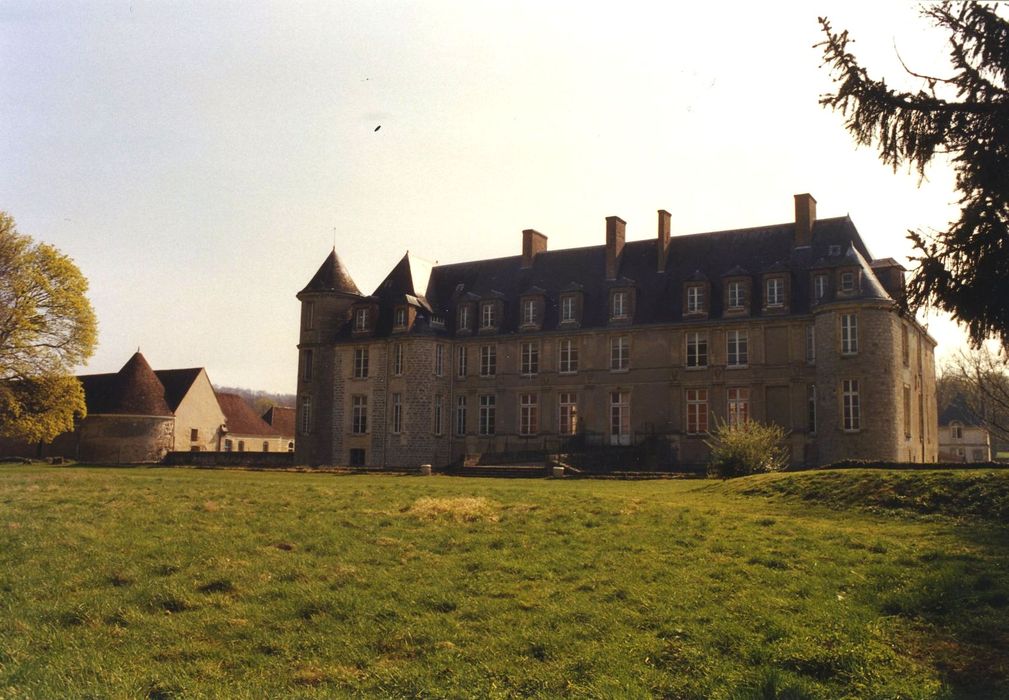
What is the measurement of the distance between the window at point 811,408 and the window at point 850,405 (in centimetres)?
154

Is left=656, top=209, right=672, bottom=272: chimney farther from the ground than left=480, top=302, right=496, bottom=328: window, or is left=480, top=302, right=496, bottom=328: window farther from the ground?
left=656, top=209, right=672, bottom=272: chimney

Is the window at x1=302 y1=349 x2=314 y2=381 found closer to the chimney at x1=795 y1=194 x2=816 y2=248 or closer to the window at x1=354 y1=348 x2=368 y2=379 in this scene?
the window at x1=354 y1=348 x2=368 y2=379

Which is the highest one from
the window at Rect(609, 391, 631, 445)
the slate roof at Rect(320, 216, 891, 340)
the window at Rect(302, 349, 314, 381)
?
the slate roof at Rect(320, 216, 891, 340)

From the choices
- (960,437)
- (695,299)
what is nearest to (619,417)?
(695,299)

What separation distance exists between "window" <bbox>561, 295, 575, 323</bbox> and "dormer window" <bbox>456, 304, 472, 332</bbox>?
5.33 metres

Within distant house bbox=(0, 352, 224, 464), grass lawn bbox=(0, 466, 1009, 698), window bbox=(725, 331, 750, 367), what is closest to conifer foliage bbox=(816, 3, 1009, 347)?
grass lawn bbox=(0, 466, 1009, 698)

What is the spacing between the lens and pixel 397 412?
41.8m

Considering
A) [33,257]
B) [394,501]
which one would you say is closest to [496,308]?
[33,257]

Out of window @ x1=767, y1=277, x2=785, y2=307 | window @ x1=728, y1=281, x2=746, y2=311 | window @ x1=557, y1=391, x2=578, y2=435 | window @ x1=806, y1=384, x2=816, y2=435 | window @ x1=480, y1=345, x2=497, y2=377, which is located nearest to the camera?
window @ x1=806, y1=384, x2=816, y2=435

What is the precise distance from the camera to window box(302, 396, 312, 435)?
44.3 metres

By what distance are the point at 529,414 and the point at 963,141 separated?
31.5 meters

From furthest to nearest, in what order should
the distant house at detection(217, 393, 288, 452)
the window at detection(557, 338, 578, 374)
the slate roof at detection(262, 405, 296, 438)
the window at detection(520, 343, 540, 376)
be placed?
the slate roof at detection(262, 405, 296, 438) → the distant house at detection(217, 393, 288, 452) → the window at detection(520, 343, 540, 376) → the window at detection(557, 338, 578, 374)

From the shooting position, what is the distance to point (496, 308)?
4234 centimetres

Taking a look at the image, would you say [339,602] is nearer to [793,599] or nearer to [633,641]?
[633,641]
